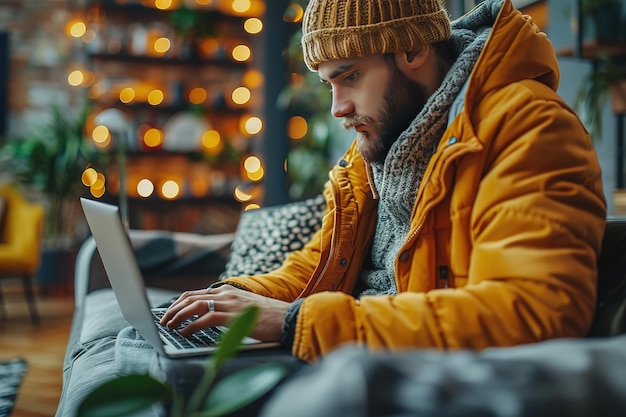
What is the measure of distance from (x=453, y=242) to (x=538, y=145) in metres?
0.21

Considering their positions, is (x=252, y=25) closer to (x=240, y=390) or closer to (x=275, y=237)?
(x=275, y=237)

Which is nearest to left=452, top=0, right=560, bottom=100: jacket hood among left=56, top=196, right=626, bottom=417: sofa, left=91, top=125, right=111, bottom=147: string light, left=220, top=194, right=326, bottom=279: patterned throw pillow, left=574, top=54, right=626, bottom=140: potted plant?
left=56, top=196, right=626, bottom=417: sofa

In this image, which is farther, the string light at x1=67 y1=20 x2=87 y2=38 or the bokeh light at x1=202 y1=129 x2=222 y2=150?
the string light at x1=67 y1=20 x2=87 y2=38

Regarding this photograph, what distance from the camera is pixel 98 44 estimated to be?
220 inches

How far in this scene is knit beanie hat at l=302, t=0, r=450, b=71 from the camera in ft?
4.08

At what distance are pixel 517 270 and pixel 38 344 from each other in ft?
10.5

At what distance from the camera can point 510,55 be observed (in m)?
1.11

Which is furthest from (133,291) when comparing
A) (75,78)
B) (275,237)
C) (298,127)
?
(75,78)

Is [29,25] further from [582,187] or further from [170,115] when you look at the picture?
[582,187]

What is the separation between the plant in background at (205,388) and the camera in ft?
1.91

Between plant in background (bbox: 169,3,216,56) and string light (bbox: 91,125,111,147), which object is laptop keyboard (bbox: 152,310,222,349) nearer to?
string light (bbox: 91,125,111,147)

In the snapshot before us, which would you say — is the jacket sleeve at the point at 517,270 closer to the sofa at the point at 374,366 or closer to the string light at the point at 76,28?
the sofa at the point at 374,366

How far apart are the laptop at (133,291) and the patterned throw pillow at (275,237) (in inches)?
36.8

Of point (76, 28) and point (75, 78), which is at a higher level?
point (76, 28)
